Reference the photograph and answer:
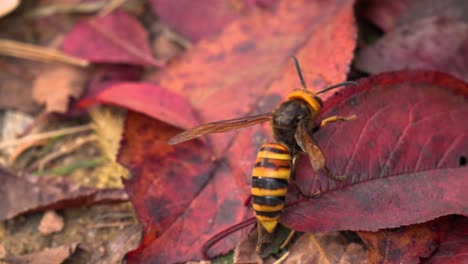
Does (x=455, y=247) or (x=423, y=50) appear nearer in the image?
(x=455, y=247)

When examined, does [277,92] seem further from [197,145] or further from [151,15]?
[151,15]

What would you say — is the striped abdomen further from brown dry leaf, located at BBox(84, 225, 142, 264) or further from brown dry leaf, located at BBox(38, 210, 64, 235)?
brown dry leaf, located at BBox(38, 210, 64, 235)

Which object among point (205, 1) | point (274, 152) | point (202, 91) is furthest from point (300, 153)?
point (205, 1)

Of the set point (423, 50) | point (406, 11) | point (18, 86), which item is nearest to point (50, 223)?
point (18, 86)

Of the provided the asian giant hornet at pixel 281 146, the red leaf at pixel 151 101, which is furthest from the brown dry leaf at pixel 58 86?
the asian giant hornet at pixel 281 146

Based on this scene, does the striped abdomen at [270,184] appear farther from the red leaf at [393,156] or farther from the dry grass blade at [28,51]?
the dry grass blade at [28,51]

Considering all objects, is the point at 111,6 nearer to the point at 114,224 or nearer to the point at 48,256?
the point at 114,224

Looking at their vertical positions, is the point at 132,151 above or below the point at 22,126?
below
